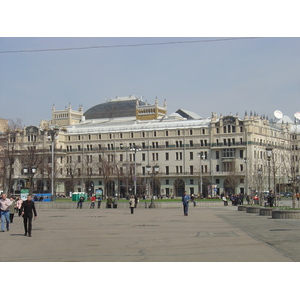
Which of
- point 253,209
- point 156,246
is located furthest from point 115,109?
point 156,246

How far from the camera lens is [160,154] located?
11294cm

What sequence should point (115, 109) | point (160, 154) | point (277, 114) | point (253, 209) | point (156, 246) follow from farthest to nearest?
point (115, 109), point (160, 154), point (277, 114), point (253, 209), point (156, 246)

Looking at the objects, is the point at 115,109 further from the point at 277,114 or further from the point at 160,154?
the point at 277,114

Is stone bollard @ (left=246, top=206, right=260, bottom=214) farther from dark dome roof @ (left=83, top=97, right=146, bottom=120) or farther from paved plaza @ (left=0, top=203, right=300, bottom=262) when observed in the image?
dark dome roof @ (left=83, top=97, right=146, bottom=120)

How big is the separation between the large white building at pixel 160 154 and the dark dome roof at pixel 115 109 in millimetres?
8882

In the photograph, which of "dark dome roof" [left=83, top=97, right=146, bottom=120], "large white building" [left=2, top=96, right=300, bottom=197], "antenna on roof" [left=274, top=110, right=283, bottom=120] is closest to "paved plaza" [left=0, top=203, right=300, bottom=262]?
"large white building" [left=2, top=96, right=300, bottom=197]

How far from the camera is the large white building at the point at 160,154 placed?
106 m

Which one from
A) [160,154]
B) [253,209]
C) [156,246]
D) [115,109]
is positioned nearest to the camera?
[156,246]

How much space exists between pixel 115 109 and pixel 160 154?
80.7 feet

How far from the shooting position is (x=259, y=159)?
4237 inches

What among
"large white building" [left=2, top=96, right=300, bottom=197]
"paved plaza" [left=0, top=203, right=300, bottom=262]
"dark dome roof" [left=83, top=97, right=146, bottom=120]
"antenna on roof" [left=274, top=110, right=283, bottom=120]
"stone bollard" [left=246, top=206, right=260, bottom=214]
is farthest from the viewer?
"dark dome roof" [left=83, top=97, right=146, bottom=120]

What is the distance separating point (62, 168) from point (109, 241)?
333 feet

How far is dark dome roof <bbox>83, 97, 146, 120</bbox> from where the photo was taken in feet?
433

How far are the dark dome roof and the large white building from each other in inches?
350
